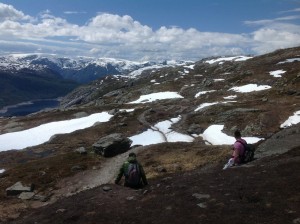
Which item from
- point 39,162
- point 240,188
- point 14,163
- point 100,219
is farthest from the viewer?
point 14,163

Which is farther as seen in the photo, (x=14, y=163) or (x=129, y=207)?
(x=14, y=163)

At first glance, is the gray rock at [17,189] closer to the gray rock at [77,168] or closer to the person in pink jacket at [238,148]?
the gray rock at [77,168]

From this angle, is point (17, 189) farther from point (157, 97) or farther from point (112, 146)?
point (157, 97)

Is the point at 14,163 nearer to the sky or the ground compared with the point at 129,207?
nearer to the ground

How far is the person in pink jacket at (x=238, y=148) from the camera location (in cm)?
3091

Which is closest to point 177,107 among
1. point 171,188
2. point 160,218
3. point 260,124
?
point 260,124

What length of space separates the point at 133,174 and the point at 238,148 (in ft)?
28.9

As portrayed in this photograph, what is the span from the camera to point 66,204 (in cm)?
2688

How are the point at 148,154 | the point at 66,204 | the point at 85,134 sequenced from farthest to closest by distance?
the point at 85,134, the point at 148,154, the point at 66,204

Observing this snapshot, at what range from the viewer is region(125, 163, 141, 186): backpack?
1121 inches

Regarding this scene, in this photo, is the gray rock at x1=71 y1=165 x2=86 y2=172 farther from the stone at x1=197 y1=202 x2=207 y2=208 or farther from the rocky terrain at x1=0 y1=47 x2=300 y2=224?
the stone at x1=197 y1=202 x2=207 y2=208

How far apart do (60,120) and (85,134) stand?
19159mm

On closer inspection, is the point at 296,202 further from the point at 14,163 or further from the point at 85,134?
the point at 85,134

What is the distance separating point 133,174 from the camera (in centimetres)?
2859
